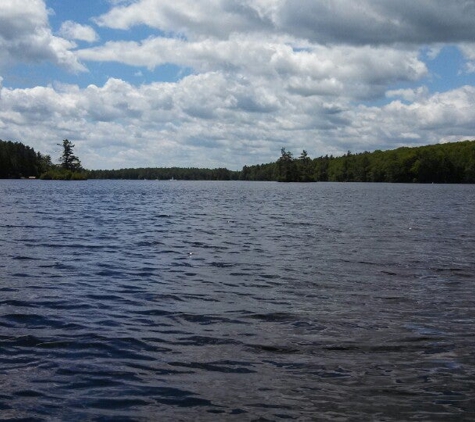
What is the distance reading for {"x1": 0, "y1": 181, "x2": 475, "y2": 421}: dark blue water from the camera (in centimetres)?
897

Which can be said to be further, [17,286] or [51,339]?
[17,286]

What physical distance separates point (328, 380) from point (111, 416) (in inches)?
151

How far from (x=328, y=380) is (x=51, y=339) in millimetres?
6057

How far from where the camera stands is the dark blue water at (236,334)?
897cm

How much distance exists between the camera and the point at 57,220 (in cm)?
4353

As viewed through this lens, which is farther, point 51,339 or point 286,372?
point 51,339

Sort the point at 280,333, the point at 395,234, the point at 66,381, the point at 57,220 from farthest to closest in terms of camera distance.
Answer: the point at 57,220
the point at 395,234
the point at 280,333
the point at 66,381

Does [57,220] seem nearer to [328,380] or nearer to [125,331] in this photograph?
[125,331]

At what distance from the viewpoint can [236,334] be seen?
12844 millimetres

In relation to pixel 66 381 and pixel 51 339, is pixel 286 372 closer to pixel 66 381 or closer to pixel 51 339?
pixel 66 381

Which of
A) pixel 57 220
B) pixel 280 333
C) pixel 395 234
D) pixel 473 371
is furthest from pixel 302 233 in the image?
pixel 473 371

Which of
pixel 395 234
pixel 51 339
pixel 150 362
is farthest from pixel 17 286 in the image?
pixel 395 234

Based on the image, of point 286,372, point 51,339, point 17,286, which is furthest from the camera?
point 17,286

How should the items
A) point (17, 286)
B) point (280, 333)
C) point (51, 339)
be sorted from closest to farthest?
1. point (51, 339)
2. point (280, 333)
3. point (17, 286)
